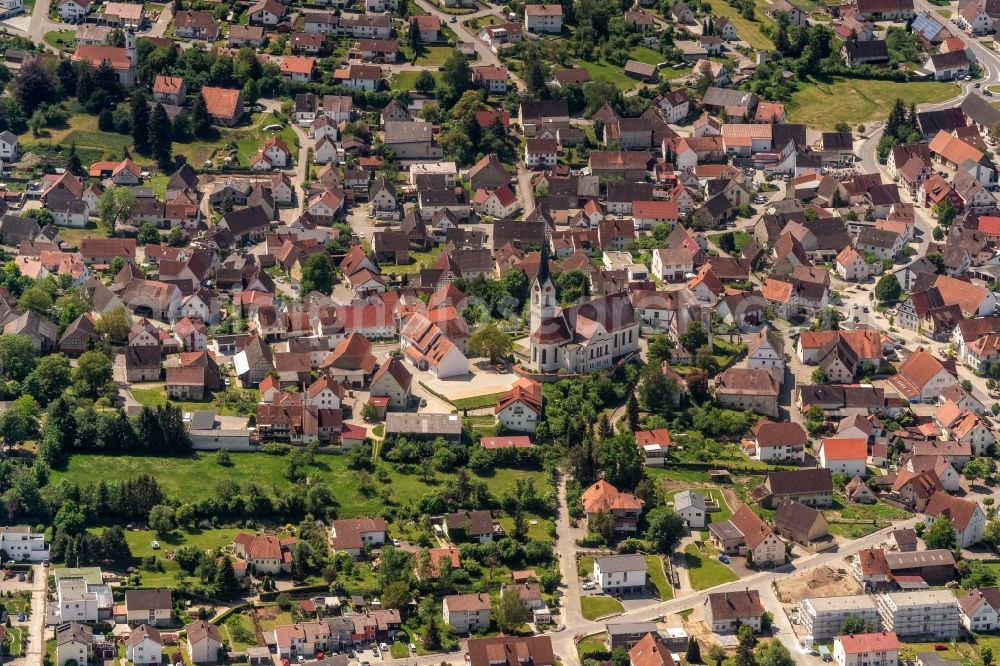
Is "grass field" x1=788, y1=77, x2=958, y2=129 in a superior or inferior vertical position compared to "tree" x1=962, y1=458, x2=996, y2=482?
superior

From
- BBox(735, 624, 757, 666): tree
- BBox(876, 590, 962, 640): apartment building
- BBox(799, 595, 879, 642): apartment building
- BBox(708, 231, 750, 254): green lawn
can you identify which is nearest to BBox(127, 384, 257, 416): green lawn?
BBox(735, 624, 757, 666): tree

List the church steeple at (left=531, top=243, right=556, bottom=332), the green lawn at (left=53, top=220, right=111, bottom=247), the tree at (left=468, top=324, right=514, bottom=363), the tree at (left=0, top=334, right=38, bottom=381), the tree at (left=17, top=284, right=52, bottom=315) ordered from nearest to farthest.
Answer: the tree at (left=0, top=334, right=38, bottom=381)
the tree at (left=468, top=324, right=514, bottom=363)
the church steeple at (left=531, top=243, right=556, bottom=332)
the tree at (left=17, top=284, right=52, bottom=315)
the green lawn at (left=53, top=220, right=111, bottom=247)

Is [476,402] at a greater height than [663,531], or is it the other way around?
[476,402]

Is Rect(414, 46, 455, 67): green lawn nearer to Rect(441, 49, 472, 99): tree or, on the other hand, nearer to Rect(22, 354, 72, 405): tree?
Rect(441, 49, 472, 99): tree

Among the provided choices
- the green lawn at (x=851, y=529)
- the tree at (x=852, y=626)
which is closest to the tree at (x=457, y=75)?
the green lawn at (x=851, y=529)

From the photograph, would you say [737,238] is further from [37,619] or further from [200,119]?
[37,619]

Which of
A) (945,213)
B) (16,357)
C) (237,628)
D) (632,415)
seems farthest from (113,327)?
(945,213)

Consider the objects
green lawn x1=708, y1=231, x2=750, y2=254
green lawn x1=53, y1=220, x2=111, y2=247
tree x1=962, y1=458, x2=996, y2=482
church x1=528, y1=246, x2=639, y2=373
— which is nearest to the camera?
tree x1=962, y1=458, x2=996, y2=482
